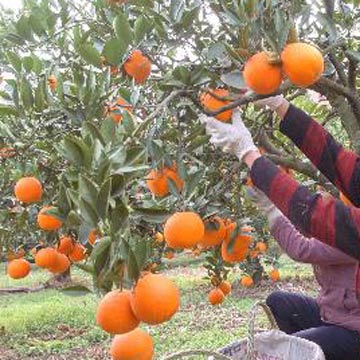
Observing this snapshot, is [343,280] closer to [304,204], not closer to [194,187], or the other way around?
[304,204]

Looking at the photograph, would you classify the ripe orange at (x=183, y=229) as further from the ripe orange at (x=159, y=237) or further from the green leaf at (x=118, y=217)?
the ripe orange at (x=159, y=237)

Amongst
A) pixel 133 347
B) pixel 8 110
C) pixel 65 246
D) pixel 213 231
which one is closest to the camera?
pixel 133 347

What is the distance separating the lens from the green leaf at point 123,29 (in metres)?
1.54

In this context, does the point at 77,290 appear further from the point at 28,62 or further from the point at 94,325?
the point at 94,325

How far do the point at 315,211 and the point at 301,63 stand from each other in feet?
1.57

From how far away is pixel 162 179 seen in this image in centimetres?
169

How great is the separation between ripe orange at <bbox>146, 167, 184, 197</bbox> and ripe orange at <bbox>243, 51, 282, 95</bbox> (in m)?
0.38

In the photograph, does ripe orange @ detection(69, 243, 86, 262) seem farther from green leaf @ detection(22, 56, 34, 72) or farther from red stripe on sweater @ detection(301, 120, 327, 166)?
red stripe on sweater @ detection(301, 120, 327, 166)

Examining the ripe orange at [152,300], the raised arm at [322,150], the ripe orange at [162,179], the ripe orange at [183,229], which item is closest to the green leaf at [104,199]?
the ripe orange at [152,300]

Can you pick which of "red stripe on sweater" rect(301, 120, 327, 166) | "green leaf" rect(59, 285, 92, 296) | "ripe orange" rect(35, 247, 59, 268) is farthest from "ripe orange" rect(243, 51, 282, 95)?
"ripe orange" rect(35, 247, 59, 268)

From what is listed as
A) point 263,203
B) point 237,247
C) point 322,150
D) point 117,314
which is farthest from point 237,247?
point 117,314

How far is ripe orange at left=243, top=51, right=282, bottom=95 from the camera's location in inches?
54.6

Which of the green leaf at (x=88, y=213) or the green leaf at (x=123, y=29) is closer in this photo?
the green leaf at (x=88, y=213)

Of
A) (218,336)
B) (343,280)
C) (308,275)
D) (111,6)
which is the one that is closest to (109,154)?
(111,6)
